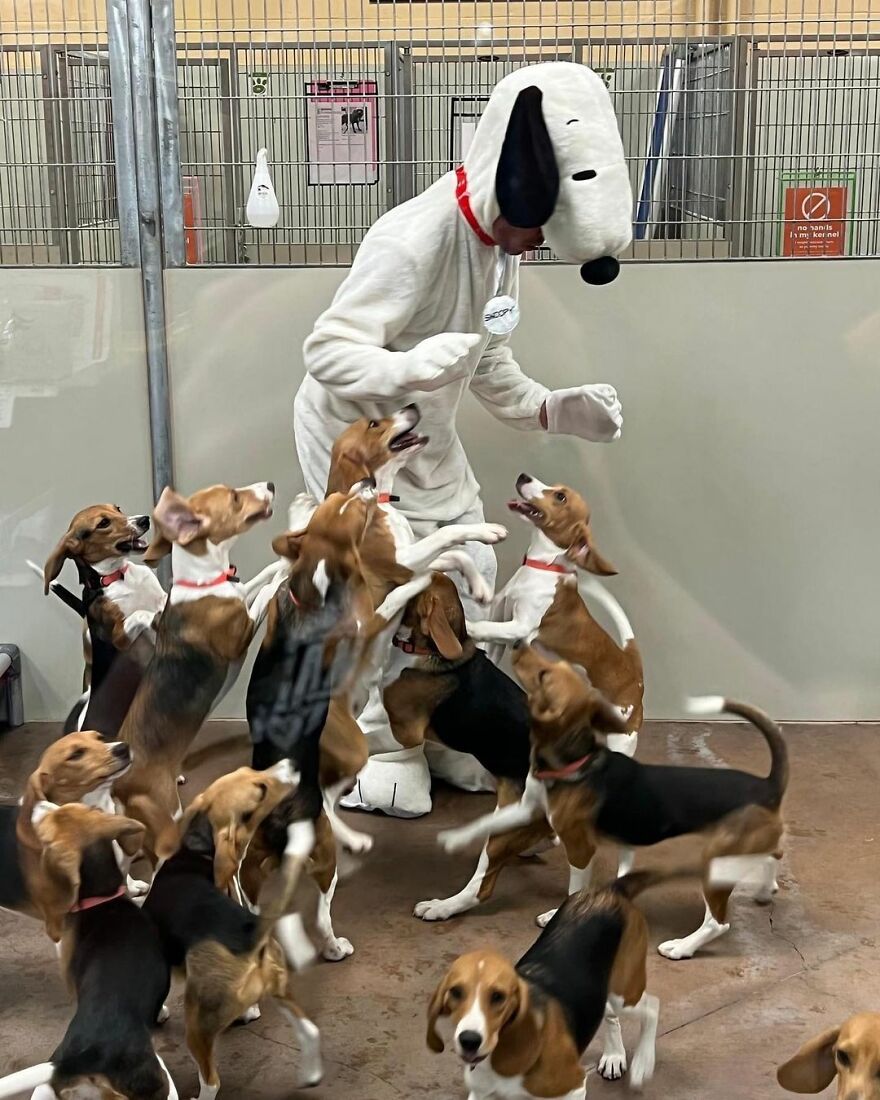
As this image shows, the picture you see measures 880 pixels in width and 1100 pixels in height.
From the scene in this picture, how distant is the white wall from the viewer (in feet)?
9.47

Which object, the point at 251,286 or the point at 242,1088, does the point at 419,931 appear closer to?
the point at 242,1088

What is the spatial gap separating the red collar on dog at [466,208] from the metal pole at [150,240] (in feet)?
2.93

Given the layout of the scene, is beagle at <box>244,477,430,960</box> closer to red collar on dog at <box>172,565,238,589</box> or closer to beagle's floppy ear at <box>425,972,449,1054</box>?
red collar on dog at <box>172,565,238,589</box>

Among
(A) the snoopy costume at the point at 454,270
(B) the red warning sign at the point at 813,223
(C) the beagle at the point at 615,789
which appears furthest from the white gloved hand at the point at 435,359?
(B) the red warning sign at the point at 813,223

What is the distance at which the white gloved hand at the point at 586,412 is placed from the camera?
2.38 m

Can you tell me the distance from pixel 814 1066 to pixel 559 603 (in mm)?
955

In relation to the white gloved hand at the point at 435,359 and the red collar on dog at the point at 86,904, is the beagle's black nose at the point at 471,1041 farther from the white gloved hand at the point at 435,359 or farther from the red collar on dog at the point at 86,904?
the white gloved hand at the point at 435,359

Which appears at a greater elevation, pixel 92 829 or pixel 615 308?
pixel 615 308

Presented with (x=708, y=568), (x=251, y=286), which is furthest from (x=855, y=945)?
(x=251, y=286)

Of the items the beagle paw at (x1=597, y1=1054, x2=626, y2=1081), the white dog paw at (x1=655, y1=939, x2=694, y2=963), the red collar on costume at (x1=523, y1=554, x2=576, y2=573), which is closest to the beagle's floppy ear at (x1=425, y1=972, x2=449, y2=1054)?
the beagle paw at (x1=597, y1=1054, x2=626, y2=1081)

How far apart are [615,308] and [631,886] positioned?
64.9 inches

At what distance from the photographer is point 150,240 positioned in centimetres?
280

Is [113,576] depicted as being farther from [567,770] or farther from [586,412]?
[586,412]

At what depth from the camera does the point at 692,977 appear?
1935 mm
